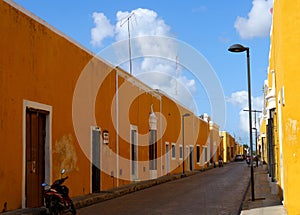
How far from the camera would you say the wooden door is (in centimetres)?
1366

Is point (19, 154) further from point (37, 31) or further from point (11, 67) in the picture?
point (37, 31)

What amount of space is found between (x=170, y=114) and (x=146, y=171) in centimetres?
960

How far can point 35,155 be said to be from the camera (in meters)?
14.2

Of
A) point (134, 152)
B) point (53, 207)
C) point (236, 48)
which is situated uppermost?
point (236, 48)

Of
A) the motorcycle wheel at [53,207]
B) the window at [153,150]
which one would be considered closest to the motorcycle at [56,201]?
the motorcycle wheel at [53,207]

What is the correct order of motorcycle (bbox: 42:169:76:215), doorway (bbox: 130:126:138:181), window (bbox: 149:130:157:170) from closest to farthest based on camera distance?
motorcycle (bbox: 42:169:76:215) → doorway (bbox: 130:126:138:181) → window (bbox: 149:130:157:170)

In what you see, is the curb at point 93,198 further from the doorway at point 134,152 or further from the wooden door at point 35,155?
the doorway at point 134,152

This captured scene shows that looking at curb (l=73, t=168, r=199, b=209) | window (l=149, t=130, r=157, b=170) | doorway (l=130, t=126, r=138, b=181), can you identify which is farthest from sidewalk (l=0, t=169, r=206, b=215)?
window (l=149, t=130, r=157, b=170)

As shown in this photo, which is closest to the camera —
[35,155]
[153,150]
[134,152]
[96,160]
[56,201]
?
[56,201]

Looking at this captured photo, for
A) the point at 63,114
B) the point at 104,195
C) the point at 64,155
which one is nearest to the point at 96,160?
the point at 104,195

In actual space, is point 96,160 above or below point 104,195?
above

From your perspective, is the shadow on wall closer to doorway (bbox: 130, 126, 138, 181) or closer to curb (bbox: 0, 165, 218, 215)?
curb (bbox: 0, 165, 218, 215)

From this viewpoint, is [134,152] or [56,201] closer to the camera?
[56,201]

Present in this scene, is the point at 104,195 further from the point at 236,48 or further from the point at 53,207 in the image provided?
the point at 236,48
